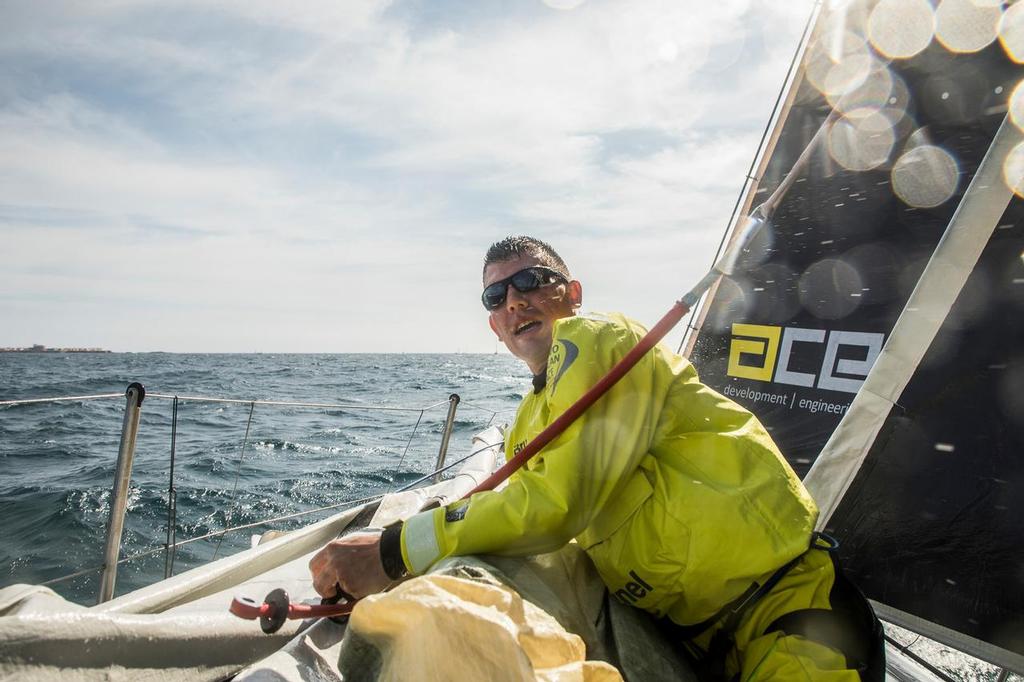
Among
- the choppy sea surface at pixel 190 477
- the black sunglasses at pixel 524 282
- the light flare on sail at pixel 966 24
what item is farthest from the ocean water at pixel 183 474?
the light flare on sail at pixel 966 24

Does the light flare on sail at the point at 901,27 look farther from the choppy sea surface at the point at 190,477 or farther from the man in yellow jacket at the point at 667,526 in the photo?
the choppy sea surface at the point at 190,477

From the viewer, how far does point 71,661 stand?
90 centimetres

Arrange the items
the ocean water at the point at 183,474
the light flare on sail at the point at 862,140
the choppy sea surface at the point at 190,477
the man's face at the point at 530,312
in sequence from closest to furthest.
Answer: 1. the man's face at the point at 530,312
2. the light flare on sail at the point at 862,140
3. the choppy sea surface at the point at 190,477
4. the ocean water at the point at 183,474

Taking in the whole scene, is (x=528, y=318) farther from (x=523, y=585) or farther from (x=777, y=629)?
(x=777, y=629)

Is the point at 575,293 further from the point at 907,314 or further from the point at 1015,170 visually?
the point at 1015,170

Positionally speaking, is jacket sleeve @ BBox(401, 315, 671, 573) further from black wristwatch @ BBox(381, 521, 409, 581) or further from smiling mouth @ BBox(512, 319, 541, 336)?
smiling mouth @ BBox(512, 319, 541, 336)

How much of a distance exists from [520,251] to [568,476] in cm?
81

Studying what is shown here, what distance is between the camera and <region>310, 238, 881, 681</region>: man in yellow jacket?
3.40 feet

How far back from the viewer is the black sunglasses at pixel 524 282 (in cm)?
157

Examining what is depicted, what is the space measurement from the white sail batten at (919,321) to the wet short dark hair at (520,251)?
116cm

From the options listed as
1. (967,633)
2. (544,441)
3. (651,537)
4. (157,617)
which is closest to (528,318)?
(544,441)

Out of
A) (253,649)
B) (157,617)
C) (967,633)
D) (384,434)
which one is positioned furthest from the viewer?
(384,434)

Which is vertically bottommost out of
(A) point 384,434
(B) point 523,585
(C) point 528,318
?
(A) point 384,434

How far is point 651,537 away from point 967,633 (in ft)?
4.54
